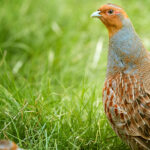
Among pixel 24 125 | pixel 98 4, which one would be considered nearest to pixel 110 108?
pixel 24 125

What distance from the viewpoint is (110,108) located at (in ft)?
10.3

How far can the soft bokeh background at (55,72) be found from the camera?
3.28 metres

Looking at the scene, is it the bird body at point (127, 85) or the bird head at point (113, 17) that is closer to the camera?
the bird body at point (127, 85)

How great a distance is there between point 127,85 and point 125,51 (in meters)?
0.32

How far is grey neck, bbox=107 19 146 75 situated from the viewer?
3203 mm

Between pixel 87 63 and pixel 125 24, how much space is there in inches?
75.1

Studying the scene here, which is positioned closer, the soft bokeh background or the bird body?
the bird body

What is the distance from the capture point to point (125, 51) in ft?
10.6

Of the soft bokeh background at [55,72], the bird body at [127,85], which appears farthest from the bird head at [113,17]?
the soft bokeh background at [55,72]

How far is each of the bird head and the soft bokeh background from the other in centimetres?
63

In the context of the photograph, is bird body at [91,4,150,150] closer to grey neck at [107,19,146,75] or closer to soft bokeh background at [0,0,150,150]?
grey neck at [107,19,146,75]

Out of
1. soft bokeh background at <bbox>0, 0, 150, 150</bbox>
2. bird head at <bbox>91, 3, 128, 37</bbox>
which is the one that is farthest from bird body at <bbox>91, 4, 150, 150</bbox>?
soft bokeh background at <bbox>0, 0, 150, 150</bbox>

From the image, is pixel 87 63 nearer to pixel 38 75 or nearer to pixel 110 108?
pixel 38 75

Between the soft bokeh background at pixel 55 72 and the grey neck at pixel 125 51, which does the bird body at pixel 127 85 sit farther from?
the soft bokeh background at pixel 55 72
